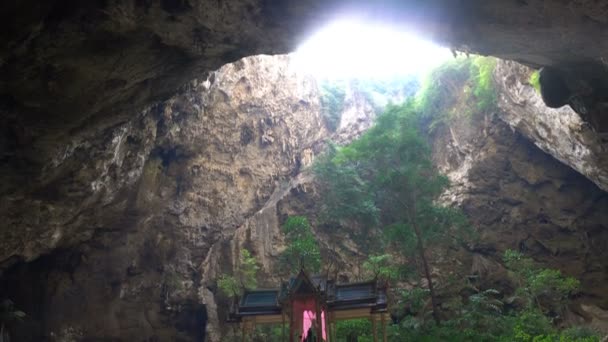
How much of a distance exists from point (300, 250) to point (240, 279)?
2.79m

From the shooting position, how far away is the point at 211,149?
19109mm

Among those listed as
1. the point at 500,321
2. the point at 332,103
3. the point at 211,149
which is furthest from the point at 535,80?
the point at 332,103

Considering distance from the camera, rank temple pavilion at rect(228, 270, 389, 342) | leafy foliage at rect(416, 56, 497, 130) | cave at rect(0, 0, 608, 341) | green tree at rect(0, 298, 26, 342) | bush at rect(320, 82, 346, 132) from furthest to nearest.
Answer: bush at rect(320, 82, 346, 132), leafy foliage at rect(416, 56, 497, 130), green tree at rect(0, 298, 26, 342), temple pavilion at rect(228, 270, 389, 342), cave at rect(0, 0, 608, 341)

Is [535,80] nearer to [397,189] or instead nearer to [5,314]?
[397,189]

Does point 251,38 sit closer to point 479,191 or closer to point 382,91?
point 479,191

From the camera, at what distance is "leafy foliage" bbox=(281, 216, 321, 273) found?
609 inches

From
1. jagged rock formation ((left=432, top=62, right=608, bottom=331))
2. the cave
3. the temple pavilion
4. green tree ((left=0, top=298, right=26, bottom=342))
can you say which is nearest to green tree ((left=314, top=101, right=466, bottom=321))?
the cave

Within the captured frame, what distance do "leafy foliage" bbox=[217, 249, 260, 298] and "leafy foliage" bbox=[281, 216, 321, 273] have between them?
1.48 meters

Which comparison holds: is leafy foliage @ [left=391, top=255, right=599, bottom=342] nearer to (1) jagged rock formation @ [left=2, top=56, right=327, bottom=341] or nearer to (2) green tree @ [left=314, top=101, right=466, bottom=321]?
(2) green tree @ [left=314, top=101, right=466, bottom=321]

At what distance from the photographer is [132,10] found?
6.86 metres

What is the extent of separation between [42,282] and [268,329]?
28.7 feet

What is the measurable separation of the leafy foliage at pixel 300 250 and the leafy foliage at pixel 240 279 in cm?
148

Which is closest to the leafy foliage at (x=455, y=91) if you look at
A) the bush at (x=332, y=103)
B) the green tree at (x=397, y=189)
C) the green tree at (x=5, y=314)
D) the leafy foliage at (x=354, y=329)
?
the green tree at (x=397, y=189)

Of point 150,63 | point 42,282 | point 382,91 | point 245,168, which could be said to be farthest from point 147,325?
point 382,91
